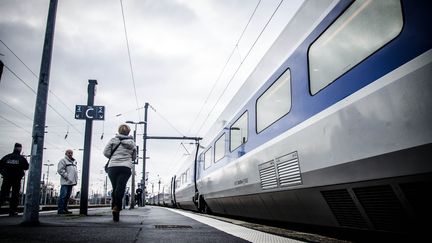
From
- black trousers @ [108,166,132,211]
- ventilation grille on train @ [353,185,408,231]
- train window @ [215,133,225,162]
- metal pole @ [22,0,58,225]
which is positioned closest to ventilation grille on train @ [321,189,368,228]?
ventilation grille on train @ [353,185,408,231]

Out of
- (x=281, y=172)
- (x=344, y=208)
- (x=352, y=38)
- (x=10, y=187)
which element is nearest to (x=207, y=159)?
(x=10, y=187)

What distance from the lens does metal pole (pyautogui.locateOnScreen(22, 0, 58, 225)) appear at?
4.92 meters

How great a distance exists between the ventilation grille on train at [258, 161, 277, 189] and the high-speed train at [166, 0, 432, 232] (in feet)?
0.05

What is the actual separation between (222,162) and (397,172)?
6.72 metres

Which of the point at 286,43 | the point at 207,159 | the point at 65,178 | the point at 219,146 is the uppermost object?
the point at 286,43

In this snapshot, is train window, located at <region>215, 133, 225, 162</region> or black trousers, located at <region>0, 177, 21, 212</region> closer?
black trousers, located at <region>0, 177, 21, 212</region>

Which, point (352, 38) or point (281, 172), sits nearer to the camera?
point (352, 38)

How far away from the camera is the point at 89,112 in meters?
9.05

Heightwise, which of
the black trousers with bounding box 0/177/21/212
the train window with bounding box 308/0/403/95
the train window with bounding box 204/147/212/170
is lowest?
the black trousers with bounding box 0/177/21/212

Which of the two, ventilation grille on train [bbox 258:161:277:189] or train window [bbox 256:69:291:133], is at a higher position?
train window [bbox 256:69:291:133]

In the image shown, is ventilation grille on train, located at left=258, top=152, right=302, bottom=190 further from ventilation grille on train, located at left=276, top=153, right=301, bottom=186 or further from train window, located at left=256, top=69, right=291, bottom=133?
train window, located at left=256, top=69, right=291, bottom=133

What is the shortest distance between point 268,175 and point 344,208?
1865 mm

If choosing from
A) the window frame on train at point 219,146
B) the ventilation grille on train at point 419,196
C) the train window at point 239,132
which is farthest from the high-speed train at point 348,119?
the window frame on train at point 219,146

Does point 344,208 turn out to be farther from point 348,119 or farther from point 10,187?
point 10,187
